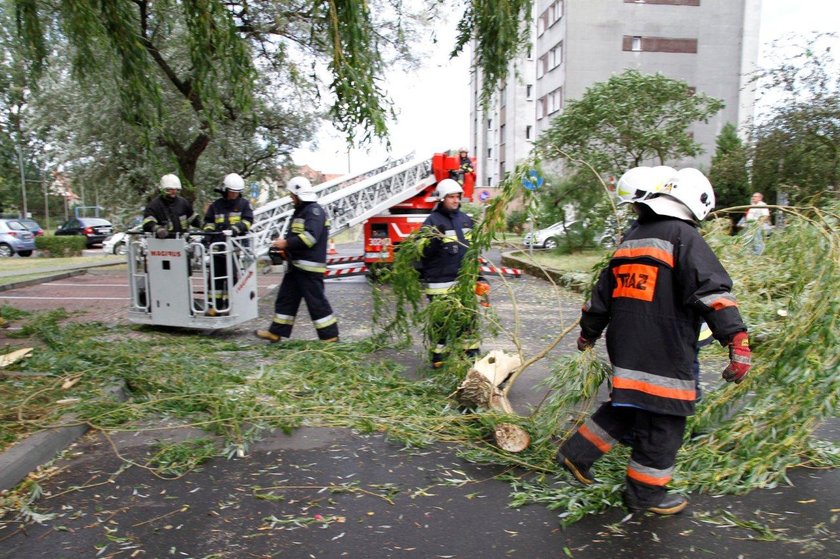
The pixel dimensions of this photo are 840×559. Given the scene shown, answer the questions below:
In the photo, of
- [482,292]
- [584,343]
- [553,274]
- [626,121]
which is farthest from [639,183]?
[626,121]

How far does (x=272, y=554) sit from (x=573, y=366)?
2.10m

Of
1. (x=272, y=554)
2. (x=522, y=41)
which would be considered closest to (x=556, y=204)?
(x=522, y=41)

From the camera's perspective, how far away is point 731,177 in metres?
21.4

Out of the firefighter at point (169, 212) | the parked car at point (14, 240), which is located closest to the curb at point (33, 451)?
the firefighter at point (169, 212)

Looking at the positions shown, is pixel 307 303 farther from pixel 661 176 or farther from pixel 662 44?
pixel 662 44

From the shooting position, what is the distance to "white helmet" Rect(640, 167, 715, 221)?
318cm

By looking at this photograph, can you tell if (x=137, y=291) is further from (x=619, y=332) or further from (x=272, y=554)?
(x=619, y=332)

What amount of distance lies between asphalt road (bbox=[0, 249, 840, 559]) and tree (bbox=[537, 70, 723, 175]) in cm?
1237

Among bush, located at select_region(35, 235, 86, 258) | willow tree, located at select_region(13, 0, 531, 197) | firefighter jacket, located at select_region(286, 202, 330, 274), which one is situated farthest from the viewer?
bush, located at select_region(35, 235, 86, 258)

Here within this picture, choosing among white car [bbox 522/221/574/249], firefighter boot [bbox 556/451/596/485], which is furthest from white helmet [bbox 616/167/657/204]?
white car [bbox 522/221/574/249]

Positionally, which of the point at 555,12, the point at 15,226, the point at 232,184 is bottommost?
the point at 15,226

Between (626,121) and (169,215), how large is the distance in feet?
37.1

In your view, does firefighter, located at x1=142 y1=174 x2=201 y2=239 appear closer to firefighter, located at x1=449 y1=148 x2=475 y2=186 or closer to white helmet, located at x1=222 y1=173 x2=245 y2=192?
white helmet, located at x1=222 y1=173 x2=245 y2=192

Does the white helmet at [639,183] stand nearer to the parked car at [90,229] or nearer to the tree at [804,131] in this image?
the tree at [804,131]
